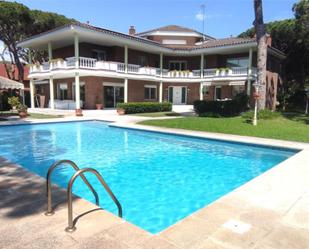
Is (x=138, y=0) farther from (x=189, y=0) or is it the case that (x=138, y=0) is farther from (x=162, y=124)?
(x=162, y=124)

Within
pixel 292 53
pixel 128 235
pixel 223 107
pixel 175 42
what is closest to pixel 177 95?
pixel 175 42

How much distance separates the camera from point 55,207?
4.17 metres

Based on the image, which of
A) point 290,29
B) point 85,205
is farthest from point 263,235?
point 290,29

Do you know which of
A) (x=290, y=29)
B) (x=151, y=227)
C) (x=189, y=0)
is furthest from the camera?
(x=290, y=29)

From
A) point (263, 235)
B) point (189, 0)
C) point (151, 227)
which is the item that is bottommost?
point (151, 227)

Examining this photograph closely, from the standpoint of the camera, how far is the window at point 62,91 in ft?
94.6

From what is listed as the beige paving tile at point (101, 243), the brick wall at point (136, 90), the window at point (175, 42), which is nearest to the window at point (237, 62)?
the window at point (175, 42)

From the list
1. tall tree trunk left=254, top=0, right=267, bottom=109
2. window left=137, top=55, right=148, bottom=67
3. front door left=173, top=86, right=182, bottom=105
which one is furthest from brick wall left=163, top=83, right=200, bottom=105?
tall tree trunk left=254, top=0, right=267, bottom=109

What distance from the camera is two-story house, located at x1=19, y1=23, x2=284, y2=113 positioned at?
77.9ft

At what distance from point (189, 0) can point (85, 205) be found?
911 inches

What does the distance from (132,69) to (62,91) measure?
870 centimetres

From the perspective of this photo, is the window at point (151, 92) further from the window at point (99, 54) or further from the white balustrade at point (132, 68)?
the window at point (99, 54)

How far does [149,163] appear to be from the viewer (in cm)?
917

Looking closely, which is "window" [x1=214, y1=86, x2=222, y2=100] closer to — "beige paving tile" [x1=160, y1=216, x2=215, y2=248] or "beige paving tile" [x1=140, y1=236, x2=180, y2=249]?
"beige paving tile" [x1=160, y1=216, x2=215, y2=248]
